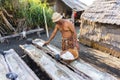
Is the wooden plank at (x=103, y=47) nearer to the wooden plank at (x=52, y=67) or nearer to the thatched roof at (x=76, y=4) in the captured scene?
the wooden plank at (x=52, y=67)

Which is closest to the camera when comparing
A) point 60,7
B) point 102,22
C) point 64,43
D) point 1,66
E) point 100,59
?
point 1,66

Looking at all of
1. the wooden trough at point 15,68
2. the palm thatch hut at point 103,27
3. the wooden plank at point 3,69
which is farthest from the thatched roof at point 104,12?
the wooden plank at point 3,69

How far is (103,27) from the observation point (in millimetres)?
9312

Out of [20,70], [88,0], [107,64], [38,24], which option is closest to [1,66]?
[20,70]

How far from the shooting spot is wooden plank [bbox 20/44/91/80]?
17.3ft

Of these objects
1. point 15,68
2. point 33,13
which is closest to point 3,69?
point 15,68

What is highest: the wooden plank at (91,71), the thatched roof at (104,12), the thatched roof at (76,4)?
the thatched roof at (104,12)

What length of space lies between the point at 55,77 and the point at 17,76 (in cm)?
80

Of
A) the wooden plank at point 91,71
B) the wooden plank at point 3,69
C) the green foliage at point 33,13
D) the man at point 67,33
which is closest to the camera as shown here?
the wooden plank at point 91,71

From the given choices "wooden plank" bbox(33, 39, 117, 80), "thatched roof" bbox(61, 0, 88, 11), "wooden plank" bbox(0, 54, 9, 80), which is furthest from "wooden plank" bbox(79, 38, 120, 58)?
"thatched roof" bbox(61, 0, 88, 11)

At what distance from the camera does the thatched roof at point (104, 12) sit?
865cm

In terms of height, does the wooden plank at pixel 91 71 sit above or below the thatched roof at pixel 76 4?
above

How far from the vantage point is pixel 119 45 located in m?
8.33

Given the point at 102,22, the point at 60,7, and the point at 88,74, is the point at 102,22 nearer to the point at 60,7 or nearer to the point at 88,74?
the point at 88,74
